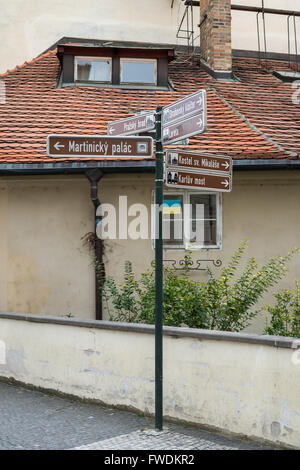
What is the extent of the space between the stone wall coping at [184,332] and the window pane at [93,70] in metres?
6.40

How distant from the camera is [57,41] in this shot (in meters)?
15.0

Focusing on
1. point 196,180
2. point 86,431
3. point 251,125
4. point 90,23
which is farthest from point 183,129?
point 90,23

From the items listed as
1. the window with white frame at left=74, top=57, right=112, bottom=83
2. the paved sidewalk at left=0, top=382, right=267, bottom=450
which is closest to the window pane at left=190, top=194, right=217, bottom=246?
the window with white frame at left=74, top=57, right=112, bottom=83

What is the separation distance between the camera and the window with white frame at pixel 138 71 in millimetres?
12664

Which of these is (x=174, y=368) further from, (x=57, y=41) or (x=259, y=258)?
(x=57, y=41)

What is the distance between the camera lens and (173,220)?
10.4 m

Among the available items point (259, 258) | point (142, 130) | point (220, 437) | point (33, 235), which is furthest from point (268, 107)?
point (220, 437)

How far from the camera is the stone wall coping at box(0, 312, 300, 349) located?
529cm

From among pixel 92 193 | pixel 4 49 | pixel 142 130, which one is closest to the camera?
pixel 142 130

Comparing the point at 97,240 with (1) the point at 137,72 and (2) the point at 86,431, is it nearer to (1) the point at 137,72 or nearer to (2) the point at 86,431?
(1) the point at 137,72

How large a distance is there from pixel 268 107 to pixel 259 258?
3.40m

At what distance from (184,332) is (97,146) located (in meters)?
2.05
